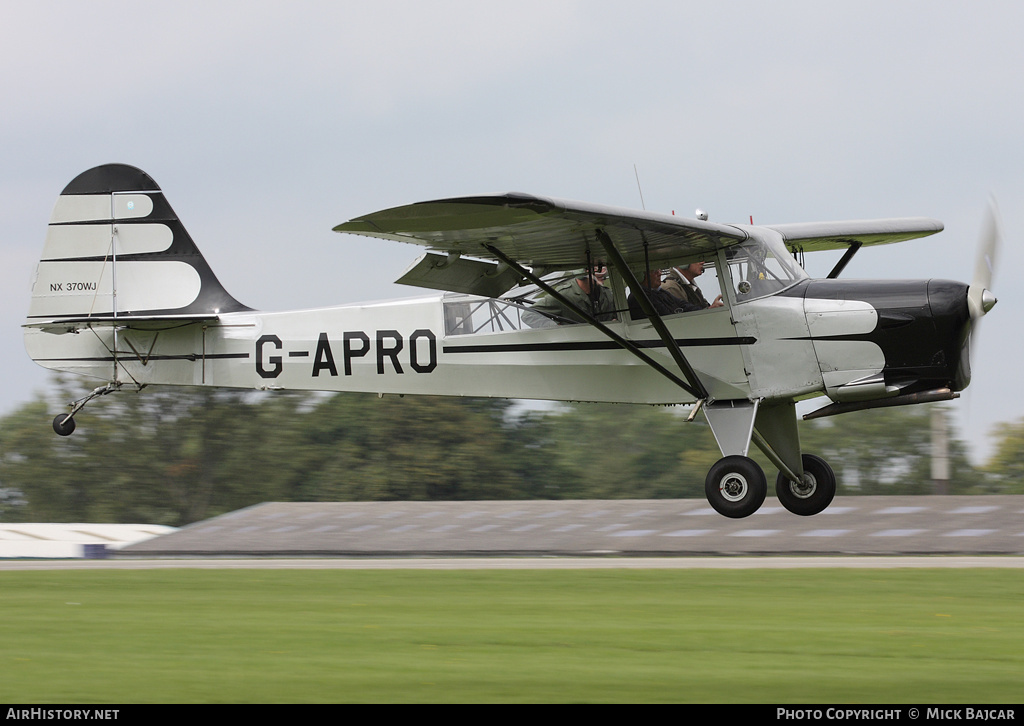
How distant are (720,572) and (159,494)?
142ft

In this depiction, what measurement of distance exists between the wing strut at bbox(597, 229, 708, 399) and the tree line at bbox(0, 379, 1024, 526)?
35.3m

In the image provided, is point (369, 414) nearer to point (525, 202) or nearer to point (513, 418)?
point (513, 418)

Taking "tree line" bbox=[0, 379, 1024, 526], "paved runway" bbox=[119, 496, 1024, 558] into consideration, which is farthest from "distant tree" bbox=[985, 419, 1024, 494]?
"paved runway" bbox=[119, 496, 1024, 558]

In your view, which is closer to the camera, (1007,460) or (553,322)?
(553,322)

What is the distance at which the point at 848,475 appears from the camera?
48.0 meters

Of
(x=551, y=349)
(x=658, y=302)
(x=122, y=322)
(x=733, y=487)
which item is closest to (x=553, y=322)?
(x=551, y=349)

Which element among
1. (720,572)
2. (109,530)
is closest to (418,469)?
(109,530)

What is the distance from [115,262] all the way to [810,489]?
9.45 metres

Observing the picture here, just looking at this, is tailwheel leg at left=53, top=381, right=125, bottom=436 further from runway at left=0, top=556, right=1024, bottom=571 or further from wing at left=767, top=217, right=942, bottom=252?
wing at left=767, top=217, right=942, bottom=252

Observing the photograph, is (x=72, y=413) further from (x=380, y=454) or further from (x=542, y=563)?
(x=380, y=454)

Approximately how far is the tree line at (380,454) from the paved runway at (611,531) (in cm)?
2855

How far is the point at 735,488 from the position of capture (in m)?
12.5

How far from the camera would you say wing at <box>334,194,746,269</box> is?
10672 mm

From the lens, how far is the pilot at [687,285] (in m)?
13.0
